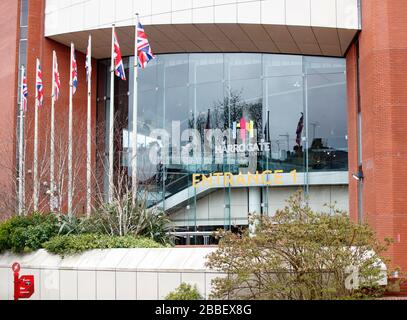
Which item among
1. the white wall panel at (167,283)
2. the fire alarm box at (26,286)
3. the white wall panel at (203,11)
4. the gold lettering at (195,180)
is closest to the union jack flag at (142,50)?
the white wall panel at (203,11)

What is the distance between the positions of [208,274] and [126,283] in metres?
2.27

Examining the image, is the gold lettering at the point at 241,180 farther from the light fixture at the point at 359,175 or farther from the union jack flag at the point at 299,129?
the light fixture at the point at 359,175

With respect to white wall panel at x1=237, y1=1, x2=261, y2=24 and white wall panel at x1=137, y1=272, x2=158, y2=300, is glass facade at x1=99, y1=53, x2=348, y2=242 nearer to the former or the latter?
white wall panel at x1=237, y1=1, x2=261, y2=24

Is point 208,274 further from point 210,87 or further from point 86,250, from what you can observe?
point 210,87

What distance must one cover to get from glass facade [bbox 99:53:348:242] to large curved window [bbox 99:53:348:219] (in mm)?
44

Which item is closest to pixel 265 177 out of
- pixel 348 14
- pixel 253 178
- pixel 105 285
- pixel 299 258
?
pixel 253 178

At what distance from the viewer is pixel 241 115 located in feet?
93.2

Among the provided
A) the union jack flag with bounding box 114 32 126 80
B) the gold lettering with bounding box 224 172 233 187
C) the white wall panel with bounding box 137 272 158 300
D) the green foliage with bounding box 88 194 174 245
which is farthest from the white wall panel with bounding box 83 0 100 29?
the white wall panel with bounding box 137 272 158 300

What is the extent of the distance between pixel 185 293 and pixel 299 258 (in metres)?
2.69

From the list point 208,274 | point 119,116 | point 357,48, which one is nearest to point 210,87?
point 119,116

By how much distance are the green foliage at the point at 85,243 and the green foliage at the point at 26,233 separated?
0.69 meters

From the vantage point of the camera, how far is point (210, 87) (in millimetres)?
29172

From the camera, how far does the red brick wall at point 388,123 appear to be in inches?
789

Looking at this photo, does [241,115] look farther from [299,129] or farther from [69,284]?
[69,284]
